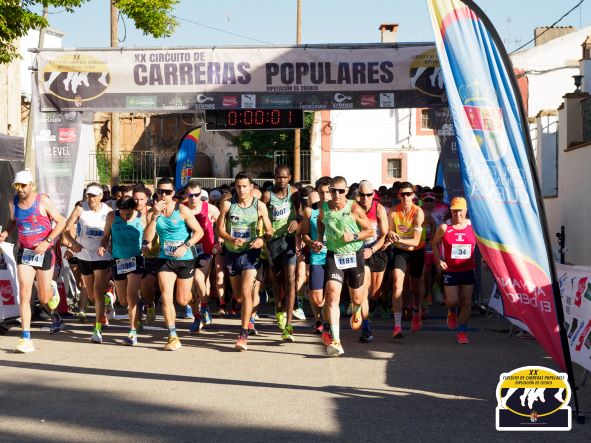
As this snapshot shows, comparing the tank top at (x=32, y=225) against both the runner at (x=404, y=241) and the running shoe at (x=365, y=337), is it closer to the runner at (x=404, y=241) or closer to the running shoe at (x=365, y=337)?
the running shoe at (x=365, y=337)

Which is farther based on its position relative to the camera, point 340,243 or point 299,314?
point 299,314

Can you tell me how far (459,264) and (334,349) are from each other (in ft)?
6.89

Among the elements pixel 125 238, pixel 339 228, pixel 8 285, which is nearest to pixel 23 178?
pixel 125 238

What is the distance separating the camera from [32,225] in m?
11.2

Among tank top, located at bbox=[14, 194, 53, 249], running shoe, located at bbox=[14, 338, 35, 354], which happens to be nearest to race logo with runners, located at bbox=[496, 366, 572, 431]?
running shoe, located at bbox=[14, 338, 35, 354]

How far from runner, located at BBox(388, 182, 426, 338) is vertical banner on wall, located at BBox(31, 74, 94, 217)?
236 inches

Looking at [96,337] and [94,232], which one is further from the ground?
[94,232]

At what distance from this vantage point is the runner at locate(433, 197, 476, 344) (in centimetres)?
1145

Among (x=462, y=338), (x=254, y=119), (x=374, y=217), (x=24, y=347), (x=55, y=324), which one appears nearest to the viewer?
(x=24, y=347)

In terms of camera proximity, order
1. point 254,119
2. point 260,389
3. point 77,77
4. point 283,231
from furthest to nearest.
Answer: point 254,119 → point 77,77 → point 283,231 → point 260,389

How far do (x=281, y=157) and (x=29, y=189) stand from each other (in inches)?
1442

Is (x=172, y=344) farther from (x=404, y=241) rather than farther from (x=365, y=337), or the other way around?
(x=404, y=241)

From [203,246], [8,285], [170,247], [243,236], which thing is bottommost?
[8,285]

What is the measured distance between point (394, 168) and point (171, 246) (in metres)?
36.6
